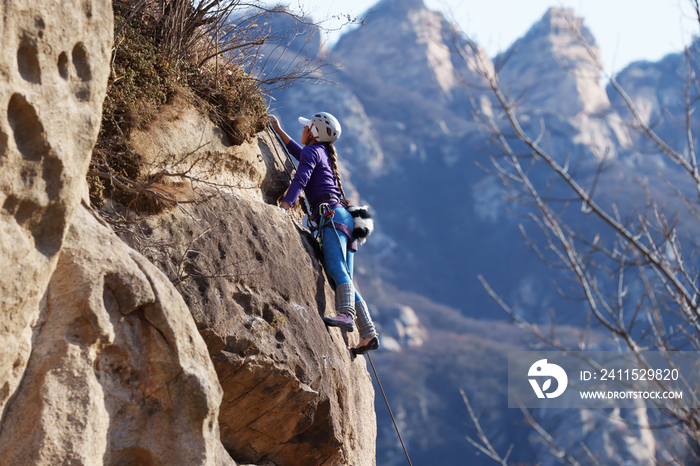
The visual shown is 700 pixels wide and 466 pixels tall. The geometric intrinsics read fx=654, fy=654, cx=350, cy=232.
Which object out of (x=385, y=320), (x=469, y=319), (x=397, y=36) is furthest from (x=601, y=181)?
(x=397, y=36)

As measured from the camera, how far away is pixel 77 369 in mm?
3273

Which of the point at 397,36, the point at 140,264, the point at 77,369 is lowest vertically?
the point at 77,369

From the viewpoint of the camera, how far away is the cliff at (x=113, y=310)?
2990 mm

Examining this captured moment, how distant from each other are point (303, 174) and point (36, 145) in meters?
3.22

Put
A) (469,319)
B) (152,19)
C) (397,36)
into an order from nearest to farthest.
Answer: (152,19)
(469,319)
(397,36)

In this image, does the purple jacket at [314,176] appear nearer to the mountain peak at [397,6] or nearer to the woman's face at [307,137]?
the woman's face at [307,137]

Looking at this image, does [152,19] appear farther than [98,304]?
Yes

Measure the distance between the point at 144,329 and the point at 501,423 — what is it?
7088 centimetres

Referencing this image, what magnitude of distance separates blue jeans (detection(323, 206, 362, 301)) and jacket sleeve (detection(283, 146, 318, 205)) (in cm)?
39

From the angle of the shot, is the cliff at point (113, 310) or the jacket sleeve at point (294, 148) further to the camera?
the jacket sleeve at point (294, 148)

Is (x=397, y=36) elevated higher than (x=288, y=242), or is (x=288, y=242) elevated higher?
(x=397, y=36)

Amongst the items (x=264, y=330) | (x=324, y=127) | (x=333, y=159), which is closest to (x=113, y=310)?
(x=264, y=330)

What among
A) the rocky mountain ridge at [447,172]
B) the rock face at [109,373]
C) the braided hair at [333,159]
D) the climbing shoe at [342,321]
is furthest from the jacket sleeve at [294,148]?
the rocky mountain ridge at [447,172]

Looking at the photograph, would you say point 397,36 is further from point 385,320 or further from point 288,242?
point 288,242
